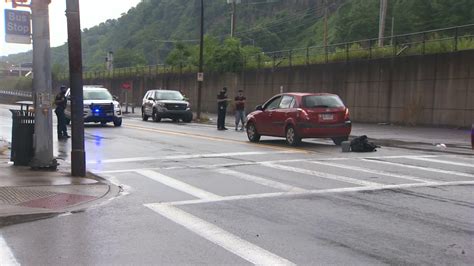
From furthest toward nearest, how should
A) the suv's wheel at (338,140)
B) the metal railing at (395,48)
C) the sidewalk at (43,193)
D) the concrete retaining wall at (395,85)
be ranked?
the metal railing at (395,48)
the concrete retaining wall at (395,85)
the suv's wheel at (338,140)
the sidewalk at (43,193)

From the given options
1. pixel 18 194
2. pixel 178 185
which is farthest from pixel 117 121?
pixel 18 194

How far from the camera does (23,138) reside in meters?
12.0

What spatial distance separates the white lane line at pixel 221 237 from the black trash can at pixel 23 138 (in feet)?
16.6

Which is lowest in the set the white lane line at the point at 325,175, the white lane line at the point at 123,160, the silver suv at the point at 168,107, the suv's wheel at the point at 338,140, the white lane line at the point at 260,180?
the white lane line at the point at 123,160

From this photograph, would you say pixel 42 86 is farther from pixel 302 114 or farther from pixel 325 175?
pixel 302 114

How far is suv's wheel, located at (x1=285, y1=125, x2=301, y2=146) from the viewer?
1641 centimetres

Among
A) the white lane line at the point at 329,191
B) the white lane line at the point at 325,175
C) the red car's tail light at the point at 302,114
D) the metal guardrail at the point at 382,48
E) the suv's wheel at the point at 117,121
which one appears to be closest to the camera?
the white lane line at the point at 329,191

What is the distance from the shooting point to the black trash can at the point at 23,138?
11984 millimetres

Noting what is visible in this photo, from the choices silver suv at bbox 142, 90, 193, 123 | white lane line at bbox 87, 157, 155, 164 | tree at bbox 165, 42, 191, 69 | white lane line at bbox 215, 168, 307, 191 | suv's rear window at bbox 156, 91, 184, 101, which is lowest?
white lane line at bbox 87, 157, 155, 164

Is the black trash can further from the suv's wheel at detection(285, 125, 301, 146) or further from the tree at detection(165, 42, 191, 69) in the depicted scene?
the tree at detection(165, 42, 191, 69)

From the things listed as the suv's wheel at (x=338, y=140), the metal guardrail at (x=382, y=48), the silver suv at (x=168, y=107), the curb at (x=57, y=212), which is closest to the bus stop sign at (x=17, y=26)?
the curb at (x=57, y=212)

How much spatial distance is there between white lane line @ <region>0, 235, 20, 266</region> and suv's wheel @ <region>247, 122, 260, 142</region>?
1256 centimetres

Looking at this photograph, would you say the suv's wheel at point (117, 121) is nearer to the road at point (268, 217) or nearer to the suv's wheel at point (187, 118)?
the suv's wheel at point (187, 118)

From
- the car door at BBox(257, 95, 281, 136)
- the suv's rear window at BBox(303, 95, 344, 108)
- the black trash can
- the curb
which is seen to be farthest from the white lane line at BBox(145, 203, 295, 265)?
the car door at BBox(257, 95, 281, 136)
